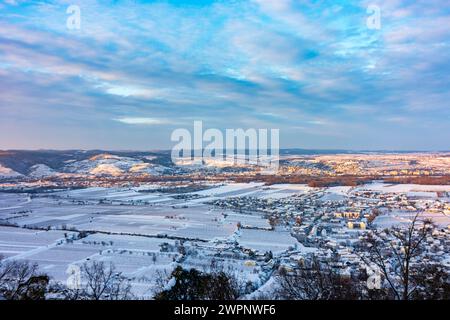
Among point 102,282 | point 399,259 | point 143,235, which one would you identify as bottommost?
point 143,235

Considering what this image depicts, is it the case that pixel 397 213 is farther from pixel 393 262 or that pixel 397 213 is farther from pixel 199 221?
pixel 393 262

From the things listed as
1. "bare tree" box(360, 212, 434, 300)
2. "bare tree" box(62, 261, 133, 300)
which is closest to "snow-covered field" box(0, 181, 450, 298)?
"bare tree" box(62, 261, 133, 300)

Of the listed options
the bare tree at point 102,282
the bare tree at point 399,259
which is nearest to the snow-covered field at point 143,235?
the bare tree at point 102,282

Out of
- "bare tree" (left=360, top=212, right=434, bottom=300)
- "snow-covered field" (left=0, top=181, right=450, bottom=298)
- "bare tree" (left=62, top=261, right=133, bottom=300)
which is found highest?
"bare tree" (left=360, top=212, right=434, bottom=300)

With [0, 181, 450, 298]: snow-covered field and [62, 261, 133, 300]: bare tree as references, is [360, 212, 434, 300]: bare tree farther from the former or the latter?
[62, 261, 133, 300]: bare tree

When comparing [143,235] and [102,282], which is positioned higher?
[102,282]

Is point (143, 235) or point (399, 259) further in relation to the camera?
point (143, 235)

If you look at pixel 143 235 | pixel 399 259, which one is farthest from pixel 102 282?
pixel 143 235

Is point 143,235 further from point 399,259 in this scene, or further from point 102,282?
point 399,259
